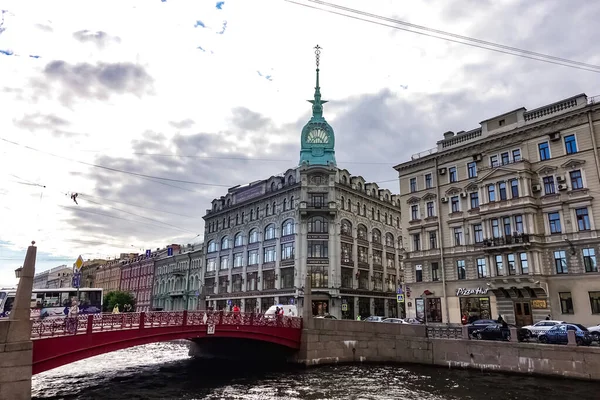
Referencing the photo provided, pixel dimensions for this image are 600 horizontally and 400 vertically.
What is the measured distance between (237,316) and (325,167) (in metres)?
35.6

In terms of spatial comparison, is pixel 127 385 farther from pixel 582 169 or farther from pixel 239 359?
pixel 582 169

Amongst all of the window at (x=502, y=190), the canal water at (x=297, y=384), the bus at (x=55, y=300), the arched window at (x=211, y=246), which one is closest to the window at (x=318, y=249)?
the arched window at (x=211, y=246)

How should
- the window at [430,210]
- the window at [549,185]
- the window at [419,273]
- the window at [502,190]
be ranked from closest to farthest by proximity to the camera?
1. the window at [549,185]
2. the window at [502,190]
3. the window at [430,210]
4. the window at [419,273]

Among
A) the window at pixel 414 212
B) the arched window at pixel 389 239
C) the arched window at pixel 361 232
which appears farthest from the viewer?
the arched window at pixel 389 239

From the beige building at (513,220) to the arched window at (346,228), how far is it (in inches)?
625

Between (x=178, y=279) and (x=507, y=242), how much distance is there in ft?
226

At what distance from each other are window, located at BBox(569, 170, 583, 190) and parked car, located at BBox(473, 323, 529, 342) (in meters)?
14.6

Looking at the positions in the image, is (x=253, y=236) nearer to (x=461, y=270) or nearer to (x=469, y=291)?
(x=461, y=270)

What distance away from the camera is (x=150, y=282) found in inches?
3971

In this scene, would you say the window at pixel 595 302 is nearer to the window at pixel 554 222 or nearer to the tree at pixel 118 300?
the window at pixel 554 222

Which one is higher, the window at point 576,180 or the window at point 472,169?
the window at point 472,169

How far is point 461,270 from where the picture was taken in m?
42.4

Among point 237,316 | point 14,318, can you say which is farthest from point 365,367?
point 14,318

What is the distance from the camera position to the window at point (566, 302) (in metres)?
34.4
